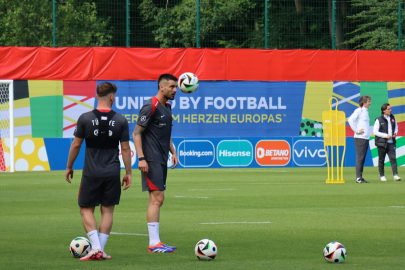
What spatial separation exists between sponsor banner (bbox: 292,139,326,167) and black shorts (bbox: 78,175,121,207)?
20727mm

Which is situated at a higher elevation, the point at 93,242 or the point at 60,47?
the point at 60,47

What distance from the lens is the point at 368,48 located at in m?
32.6

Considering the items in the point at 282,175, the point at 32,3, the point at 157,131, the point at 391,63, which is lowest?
the point at 282,175

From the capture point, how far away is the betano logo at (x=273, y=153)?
27.8 metres

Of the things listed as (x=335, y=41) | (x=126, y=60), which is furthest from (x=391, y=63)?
(x=126, y=60)

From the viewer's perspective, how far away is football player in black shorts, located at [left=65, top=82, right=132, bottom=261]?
25.0 feet

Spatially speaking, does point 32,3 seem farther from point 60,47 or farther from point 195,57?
point 195,57

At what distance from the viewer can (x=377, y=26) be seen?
33.3 meters

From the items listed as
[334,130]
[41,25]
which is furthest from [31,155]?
[334,130]

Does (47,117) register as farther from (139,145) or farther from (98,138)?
(98,138)

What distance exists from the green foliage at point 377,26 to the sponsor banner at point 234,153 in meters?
7.99

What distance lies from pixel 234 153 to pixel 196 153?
154 centimetres

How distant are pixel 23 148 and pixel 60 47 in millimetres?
4498

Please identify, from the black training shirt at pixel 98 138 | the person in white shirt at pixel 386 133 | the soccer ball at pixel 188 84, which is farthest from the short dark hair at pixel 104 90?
the person in white shirt at pixel 386 133
